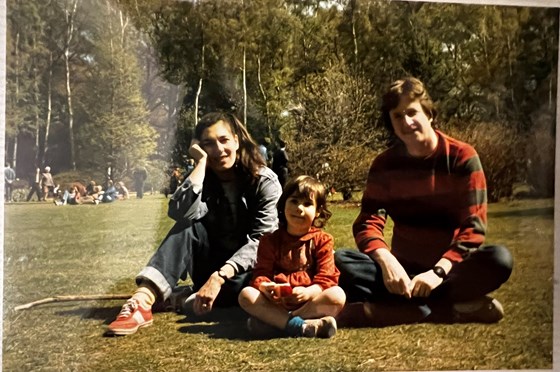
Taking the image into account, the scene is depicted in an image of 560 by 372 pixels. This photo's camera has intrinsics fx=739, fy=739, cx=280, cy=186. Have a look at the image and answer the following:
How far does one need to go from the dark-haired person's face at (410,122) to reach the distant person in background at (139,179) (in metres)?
0.67

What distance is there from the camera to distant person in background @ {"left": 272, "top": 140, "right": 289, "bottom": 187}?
6.36 ft

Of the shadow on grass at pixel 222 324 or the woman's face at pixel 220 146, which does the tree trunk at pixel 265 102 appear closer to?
the woman's face at pixel 220 146

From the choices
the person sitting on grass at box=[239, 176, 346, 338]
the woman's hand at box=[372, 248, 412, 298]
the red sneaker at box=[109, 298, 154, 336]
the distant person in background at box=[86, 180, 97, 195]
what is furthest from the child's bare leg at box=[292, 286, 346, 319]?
the distant person in background at box=[86, 180, 97, 195]

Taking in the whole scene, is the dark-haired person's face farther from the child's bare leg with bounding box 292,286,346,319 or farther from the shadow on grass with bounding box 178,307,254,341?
the shadow on grass with bounding box 178,307,254,341

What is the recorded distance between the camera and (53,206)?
1.86 m

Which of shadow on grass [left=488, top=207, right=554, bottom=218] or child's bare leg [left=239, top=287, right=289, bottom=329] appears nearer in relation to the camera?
child's bare leg [left=239, top=287, right=289, bottom=329]

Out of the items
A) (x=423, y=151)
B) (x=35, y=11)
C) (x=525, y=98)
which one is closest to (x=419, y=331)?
(x=423, y=151)

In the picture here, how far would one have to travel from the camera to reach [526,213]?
2.07 meters

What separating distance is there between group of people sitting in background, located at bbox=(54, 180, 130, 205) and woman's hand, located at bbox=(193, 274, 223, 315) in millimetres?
310

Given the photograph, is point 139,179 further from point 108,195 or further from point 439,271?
point 439,271

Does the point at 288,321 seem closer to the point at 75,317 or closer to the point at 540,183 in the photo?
the point at 75,317

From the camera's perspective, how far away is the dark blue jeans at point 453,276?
1.97 metres

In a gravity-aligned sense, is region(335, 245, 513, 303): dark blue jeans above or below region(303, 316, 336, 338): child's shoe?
above

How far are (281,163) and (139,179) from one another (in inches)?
14.5
